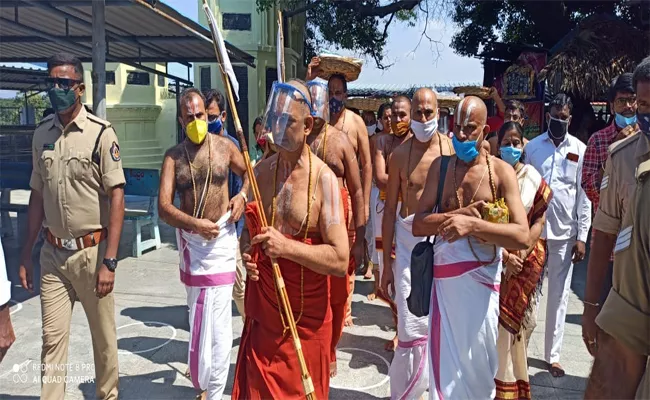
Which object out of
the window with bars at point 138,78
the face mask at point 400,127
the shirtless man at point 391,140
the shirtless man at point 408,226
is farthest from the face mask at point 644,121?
the window with bars at point 138,78

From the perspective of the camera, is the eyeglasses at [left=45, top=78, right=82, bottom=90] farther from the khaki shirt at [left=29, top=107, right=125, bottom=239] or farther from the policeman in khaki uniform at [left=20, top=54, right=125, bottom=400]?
the khaki shirt at [left=29, top=107, right=125, bottom=239]

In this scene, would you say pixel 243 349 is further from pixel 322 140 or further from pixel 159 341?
pixel 159 341

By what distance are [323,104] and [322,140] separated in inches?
13.5

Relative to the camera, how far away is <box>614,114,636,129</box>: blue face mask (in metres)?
3.85

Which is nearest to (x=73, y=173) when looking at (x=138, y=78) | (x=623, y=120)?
(x=623, y=120)

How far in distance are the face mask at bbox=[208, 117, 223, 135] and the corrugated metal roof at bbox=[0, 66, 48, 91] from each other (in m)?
9.76

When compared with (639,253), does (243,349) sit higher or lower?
lower

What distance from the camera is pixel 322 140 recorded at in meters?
4.26

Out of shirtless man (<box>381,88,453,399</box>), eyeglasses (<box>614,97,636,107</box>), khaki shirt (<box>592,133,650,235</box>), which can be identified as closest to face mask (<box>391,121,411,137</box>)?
shirtless man (<box>381,88,453,399</box>)

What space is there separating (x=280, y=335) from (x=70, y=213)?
1.74 metres

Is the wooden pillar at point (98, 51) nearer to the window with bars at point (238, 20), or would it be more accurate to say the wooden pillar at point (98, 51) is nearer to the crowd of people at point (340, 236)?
the crowd of people at point (340, 236)

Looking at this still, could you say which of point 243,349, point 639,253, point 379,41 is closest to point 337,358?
point 243,349

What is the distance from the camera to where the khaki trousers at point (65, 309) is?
3455 millimetres

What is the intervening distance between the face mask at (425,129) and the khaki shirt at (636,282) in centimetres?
215
